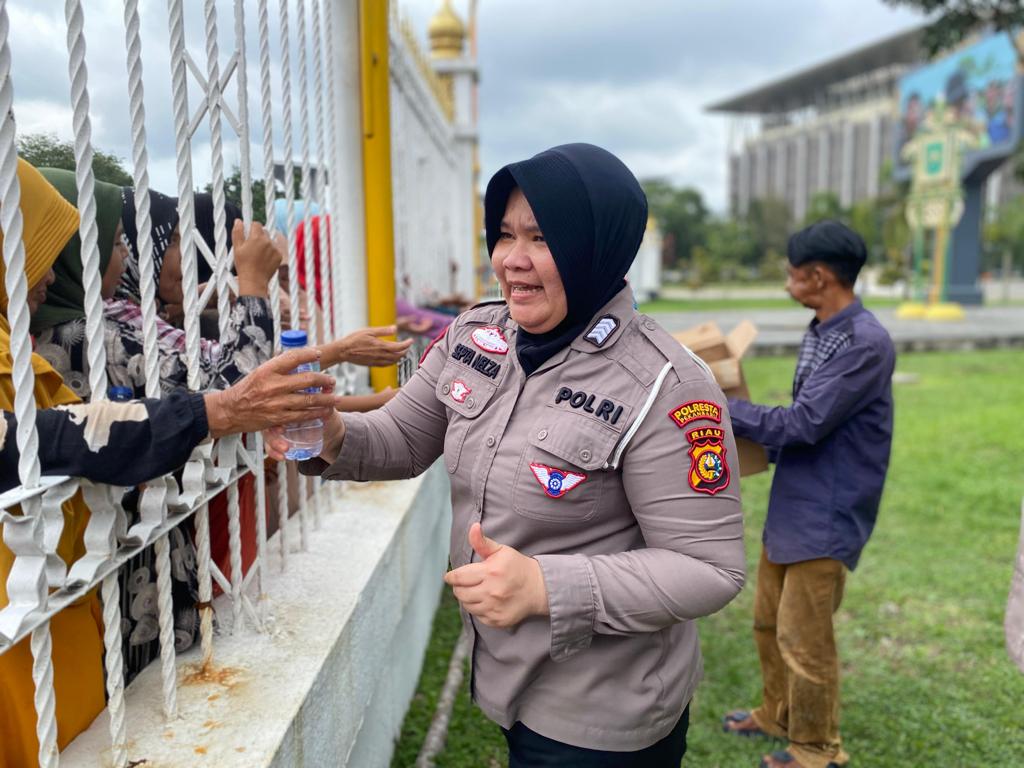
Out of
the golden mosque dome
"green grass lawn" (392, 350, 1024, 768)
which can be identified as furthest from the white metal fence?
the golden mosque dome

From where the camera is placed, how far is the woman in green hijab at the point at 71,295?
1.49 metres

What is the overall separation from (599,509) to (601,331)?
1.01 ft

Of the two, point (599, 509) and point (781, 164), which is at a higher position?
point (781, 164)

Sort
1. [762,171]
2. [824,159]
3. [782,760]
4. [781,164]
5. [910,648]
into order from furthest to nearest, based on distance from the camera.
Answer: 1. [762,171]
2. [781,164]
3. [824,159]
4. [910,648]
5. [782,760]

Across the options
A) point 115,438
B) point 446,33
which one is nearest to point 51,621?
point 115,438

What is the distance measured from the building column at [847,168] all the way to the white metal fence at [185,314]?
9423 centimetres

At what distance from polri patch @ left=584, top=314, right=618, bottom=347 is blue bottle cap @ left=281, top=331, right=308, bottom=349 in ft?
1.73

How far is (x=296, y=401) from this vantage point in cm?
140

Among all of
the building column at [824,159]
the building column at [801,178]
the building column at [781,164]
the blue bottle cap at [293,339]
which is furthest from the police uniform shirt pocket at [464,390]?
the building column at [781,164]

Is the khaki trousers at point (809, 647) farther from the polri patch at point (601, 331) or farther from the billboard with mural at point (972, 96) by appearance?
the billboard with mural at point (972, 96)

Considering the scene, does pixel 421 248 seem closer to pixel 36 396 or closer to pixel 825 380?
pixel 825 380

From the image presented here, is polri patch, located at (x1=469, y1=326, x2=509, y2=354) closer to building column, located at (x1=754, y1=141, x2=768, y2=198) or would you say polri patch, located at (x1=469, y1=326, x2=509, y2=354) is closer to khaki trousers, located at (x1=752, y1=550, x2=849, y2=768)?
khaki trousers, located at (x1=752, y1=550, x2=849, y2=768)

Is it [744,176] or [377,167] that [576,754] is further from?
[744,176]

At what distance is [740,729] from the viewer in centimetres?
303
